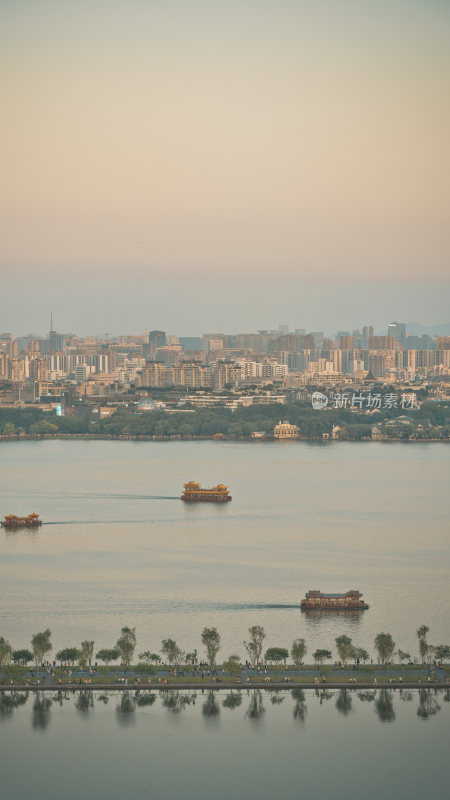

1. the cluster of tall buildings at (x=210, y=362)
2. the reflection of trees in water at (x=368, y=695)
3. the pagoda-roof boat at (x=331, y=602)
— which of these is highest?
the cluster of tall buildings at (x=210, y=362)

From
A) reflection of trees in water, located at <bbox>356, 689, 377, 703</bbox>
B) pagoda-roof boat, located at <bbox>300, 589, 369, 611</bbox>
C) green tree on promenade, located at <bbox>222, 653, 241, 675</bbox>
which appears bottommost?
reflection of trees in water, located at <bbox>356, 689, 377, 703</bbox>

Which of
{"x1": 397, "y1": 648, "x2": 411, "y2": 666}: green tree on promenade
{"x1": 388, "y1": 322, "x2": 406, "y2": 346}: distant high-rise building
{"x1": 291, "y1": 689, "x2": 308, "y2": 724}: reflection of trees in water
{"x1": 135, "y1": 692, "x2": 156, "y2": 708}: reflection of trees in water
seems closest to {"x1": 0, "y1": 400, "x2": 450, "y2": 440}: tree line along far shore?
{"x1": 397, "y1": 648, "x2": 411, "y2": 666}: green tree on promenade

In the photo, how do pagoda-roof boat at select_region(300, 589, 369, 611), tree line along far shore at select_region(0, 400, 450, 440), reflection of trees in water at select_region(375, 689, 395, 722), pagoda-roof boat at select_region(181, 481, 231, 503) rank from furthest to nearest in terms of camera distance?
tree line along far shore at select_region(0, 400, 450, 440) < pagoda-roof boat at select_region(181, 481, 231, 503) < pagoda-roof boat at select_region(300, 589, 369, 611) < reflection of trees in water at select_region(375, 689, 395, 722)

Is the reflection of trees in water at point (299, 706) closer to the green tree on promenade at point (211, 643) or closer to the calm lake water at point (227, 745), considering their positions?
the calm lake water at point (227, 745)

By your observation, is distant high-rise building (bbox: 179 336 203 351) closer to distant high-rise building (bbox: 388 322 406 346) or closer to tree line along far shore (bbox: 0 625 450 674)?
distant high-rise building (bbox: 388 322 406 346)

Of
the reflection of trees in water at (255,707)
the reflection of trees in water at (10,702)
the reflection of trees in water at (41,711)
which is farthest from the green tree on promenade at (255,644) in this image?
the reflection of trees in water at (10,702)

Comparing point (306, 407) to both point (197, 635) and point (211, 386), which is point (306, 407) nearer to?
point (211, 386)
